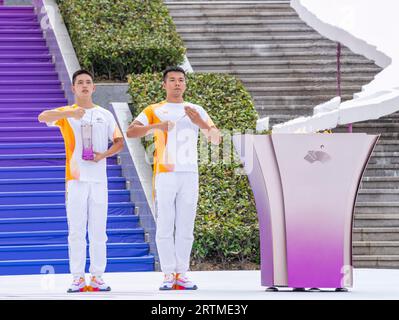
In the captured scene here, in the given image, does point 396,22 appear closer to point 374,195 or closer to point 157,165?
point 374,195

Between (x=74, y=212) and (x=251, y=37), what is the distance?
9442 mm

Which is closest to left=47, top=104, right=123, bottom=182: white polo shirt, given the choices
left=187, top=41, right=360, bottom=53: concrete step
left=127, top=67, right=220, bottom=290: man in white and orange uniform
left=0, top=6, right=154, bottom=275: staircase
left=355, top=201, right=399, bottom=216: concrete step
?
left=127, top=67, right=220, bottom=290: man in white and orange uniform

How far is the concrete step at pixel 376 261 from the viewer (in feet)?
45.6

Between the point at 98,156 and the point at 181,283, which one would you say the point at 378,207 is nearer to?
the point at 181,283

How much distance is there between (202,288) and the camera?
10227 millimetres

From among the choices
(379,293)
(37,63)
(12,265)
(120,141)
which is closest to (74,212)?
(120,141)

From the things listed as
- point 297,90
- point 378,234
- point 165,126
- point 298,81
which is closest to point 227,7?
point 298,81

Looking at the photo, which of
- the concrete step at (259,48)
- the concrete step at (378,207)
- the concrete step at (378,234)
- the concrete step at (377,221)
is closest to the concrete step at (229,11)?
the concrete step at (259,48)

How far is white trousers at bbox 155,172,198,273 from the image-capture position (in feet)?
32.3

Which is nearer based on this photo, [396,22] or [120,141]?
[120,141]

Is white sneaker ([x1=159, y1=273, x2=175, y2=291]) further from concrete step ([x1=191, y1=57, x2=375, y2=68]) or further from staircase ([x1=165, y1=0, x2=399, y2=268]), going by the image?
concrete step ([x1=191, y1=57, x2=375, y2=68])

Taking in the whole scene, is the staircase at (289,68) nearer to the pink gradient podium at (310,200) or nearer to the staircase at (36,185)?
the staircase at (36,185)

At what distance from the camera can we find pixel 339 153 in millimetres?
9398

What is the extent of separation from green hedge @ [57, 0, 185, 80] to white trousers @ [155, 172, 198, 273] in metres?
6.76
